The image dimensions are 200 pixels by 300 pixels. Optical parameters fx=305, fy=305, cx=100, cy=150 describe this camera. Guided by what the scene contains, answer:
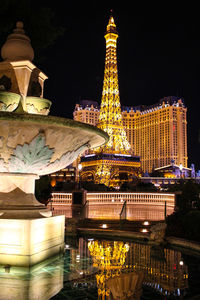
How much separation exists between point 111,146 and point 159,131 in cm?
3329

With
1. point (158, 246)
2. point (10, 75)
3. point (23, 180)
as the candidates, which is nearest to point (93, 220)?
point (158, 246)

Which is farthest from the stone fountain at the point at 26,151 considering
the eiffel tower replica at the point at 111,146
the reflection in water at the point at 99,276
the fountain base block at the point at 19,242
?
the eiffel tower replica at the point at 111,146

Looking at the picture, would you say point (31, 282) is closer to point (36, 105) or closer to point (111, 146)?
point (36, 105)

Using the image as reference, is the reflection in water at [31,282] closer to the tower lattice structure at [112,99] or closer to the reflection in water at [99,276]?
the reflection in water at [99,276]

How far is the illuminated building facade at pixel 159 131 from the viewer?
318 feet

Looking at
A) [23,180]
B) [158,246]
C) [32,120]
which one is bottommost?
[158,246]

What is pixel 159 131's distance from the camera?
100812mm

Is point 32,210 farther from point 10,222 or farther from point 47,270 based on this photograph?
point 47,270

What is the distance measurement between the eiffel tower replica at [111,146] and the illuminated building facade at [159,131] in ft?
82.1

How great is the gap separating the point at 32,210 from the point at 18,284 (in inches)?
65.0

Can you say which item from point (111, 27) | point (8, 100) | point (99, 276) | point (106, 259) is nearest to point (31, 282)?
point (99, 276)

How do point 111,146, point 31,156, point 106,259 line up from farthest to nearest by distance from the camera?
point 111,146, point 106,259, point 31,156

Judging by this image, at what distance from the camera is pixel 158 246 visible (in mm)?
8766

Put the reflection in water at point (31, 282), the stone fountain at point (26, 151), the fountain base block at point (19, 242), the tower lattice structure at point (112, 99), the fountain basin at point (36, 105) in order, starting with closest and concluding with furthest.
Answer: the reflection in water at point (31, 282) → the stone fountain at point (26, 151) → the fountain base block at point (19, 242) → the fountain basin at point (36, 105) → the tower lattice structure at point (112, 99)
